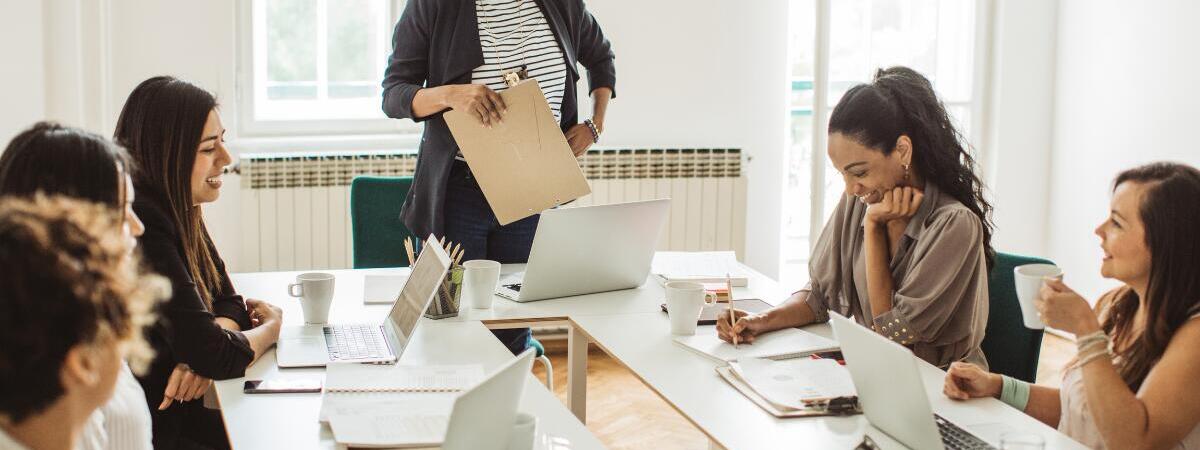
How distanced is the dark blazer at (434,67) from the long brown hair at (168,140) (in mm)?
759

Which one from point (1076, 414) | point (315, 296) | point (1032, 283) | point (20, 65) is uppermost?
point (20, 65)

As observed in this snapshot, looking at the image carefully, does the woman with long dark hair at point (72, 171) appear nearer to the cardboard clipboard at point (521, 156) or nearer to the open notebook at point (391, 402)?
the open notebook at point (391, 402)

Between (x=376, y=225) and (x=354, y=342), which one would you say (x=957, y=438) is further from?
(x=376, y=225)

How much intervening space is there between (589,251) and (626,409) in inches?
61.4

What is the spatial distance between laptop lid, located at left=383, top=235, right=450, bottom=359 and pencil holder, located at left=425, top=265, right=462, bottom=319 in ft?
0.38

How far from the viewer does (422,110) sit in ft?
8.91

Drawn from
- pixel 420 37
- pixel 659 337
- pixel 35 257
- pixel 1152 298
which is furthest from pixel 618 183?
pixel 35 257

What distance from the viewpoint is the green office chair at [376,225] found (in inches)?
127

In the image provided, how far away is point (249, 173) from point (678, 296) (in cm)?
250

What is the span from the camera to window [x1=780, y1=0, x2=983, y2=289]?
4.80 meters

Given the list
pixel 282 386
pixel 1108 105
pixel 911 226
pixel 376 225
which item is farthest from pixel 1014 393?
pixel 1108 105

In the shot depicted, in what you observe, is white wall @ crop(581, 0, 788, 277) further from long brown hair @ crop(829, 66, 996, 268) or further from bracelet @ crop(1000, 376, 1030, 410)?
bracelet @ crop(1000, 376, 1030, 410)

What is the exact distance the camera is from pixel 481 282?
94.1 inches

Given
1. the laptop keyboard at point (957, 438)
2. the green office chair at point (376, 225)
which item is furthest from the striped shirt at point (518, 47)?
the laptop keyboard at point (957, 438)
